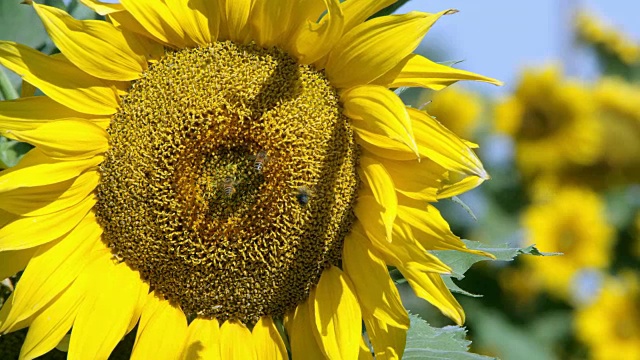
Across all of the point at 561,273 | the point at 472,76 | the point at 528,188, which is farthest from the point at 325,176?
the point at 528,188

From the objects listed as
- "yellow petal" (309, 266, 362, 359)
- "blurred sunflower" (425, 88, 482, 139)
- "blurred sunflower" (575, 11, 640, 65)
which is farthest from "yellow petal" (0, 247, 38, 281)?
"blurred sunflower" (575, 11, 640, 65)

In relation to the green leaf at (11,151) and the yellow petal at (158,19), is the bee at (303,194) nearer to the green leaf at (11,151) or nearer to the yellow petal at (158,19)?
the yellow petal at (158,19)

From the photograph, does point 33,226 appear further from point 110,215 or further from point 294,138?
point 294,138

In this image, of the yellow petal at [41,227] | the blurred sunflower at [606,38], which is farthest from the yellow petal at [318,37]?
the blurred sunflower at [606,38]

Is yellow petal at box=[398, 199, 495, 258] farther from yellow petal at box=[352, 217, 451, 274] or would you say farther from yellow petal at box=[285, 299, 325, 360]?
yellow petal at box=[285, 299, 325, 360]

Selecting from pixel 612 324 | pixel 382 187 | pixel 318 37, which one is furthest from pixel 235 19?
A: pixel 612 324

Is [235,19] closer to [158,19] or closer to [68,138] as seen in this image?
[158,19]
